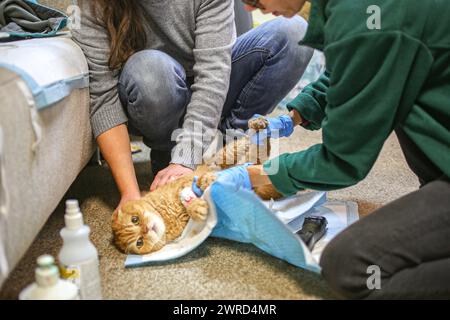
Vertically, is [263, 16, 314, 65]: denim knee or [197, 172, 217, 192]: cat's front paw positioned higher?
[263, 16, 314, 65]: denim knee

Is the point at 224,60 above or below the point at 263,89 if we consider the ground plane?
above

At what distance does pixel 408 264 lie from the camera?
0.75 m

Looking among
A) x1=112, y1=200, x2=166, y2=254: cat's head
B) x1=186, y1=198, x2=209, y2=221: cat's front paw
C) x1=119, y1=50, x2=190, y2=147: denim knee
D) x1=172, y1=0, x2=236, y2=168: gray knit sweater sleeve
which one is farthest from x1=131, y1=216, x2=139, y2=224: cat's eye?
x1=119, y1=50, x2=190, y2=147: denim knee

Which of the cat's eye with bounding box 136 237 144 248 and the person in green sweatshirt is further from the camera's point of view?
the cat's eye with bounding box 136 237 144 248

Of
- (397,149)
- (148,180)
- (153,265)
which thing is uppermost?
(153,265)

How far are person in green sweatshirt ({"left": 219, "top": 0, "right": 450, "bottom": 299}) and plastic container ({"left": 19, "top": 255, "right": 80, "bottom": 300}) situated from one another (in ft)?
1.37

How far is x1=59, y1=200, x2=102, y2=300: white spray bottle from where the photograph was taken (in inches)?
28.1

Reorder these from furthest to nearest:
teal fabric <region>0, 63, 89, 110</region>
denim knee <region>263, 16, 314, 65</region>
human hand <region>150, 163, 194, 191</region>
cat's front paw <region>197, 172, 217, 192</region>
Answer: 1. denim knee <region>263, 16, 314, 65</region>
2. human hand <region>150, 163, 194, 191</region>
3. cat's front paw <region>197, 172, 217, 192</region>
4. teal fabric <region>0, 63, 89, 110</region>

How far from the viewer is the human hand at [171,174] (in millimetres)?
1034

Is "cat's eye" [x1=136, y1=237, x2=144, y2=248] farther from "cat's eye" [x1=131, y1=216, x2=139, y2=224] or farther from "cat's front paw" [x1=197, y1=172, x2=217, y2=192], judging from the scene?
"cat's front paw" [x1=197, y1=172, x2=217, y2=192]

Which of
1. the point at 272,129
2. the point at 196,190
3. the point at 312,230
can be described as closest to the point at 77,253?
the point at 196,190
